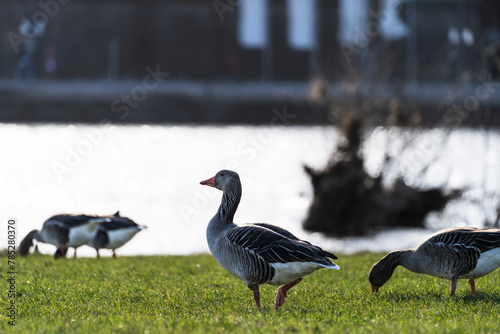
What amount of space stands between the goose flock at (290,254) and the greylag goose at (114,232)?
3.21 meters

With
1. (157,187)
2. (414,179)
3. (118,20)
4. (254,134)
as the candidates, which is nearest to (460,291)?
(414,179)

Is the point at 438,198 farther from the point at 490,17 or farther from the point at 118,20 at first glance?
the point at 118,20

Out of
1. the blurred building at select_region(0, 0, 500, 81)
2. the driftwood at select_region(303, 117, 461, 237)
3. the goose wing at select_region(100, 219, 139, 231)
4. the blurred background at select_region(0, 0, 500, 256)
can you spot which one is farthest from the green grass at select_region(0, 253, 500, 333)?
the blurred building at select_region(0, 0, 500, 81)

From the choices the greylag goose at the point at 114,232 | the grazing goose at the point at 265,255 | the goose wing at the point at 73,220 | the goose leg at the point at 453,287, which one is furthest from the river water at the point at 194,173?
the grazing goose at the point at 265,255

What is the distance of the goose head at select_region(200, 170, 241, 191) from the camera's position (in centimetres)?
854

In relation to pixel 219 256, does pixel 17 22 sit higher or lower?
higher

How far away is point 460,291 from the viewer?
913 centimetres

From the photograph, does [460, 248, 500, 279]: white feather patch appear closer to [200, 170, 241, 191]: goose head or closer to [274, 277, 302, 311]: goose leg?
[274, 277, 302, 311]: goose leg

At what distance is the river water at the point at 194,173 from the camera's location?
24.8 meters

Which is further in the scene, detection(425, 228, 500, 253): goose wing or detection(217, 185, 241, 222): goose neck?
detection(217, 185, 241, 222): goose neck

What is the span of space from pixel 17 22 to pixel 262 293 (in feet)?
274

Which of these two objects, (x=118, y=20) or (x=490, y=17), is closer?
(x=490, y=17)

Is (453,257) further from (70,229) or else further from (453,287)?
(70,229)

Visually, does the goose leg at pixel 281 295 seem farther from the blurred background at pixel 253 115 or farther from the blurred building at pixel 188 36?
the blurred building at pixel 188 36
